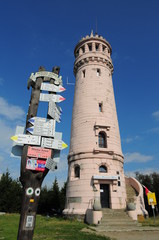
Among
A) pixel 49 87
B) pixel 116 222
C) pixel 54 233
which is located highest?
pixel 49 87

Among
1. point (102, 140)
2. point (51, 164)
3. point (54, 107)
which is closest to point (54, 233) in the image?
point (51, 164)

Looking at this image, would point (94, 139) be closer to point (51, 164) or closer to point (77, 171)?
point (77, 171)

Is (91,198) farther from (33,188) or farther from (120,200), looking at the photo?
(33,188)

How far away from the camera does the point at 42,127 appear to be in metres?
5.91

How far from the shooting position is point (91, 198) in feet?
57.4

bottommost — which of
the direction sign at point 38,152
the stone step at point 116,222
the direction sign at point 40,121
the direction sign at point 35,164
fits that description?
the stone step at point 116,222

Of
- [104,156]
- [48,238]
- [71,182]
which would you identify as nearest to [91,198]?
[71,182]

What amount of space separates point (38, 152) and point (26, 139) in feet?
1.78

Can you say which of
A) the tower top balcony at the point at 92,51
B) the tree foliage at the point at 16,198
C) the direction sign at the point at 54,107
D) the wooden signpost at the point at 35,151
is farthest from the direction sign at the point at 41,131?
the tree foliage at the point at 16,198

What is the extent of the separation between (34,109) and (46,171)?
84.2 inches

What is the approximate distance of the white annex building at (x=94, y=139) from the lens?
1795 cm

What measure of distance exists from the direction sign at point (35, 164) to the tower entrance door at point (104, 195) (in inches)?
559

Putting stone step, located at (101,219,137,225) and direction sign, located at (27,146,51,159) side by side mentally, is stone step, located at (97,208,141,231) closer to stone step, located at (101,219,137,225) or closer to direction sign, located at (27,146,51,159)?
stone step, located at (101,219,137,225)

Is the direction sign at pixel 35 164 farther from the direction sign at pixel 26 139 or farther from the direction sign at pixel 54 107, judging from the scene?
the direction sign at pixel 54 107
